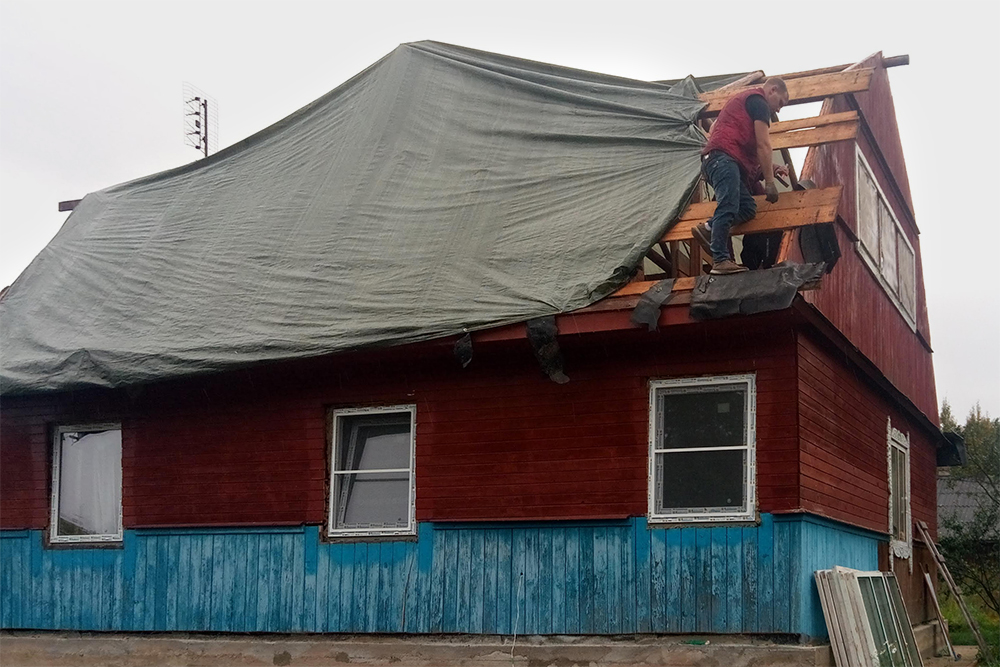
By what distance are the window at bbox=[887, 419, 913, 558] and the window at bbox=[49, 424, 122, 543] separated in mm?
8697

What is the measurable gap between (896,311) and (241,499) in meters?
8.41

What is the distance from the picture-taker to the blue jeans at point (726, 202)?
31.5 feet

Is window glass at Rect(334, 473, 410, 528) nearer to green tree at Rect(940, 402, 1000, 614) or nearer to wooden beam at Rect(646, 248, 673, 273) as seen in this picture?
wooden beam at Rect(646, 248, 673, 273)

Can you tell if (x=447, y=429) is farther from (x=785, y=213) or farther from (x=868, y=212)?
(x=868, y=212)

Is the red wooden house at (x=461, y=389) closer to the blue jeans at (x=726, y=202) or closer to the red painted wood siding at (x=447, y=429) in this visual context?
the red painted wood siding at (x=447, y=429)

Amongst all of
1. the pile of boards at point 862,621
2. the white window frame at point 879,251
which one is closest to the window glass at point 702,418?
the pile of boards at point 862,621

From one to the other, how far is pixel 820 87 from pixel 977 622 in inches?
389

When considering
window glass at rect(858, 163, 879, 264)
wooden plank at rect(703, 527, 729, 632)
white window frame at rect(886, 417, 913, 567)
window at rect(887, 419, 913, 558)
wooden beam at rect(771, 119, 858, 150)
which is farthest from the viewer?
window at rect(887, 419, 913, 558)

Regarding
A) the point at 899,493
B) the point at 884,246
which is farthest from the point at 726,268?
the point at 899,493

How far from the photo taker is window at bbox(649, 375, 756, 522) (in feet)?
32.1

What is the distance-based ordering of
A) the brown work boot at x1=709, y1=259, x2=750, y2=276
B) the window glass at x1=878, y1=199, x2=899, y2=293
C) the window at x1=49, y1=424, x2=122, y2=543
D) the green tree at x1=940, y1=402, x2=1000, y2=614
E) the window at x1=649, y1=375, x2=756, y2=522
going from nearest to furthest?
the brown work boot at x1=709, y1=259, x2=750, y2=276
the window at x1=649, y1=375, x2=756, y2=522
the window at x1=49, y1=424, x2=122, y2=543
the window glass at x1=878, y1=199, x2=899, y2=293
the green tree at x1=940, y1=402, x2=1000, y2=614

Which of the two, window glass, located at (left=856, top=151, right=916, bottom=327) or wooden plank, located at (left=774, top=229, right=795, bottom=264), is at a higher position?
window glass, located at (left=856, top=151, right=916, bottom=327)

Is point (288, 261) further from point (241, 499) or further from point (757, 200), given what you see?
point (757, 200)

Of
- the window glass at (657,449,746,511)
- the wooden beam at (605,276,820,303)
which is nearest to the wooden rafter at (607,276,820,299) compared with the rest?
the wooden beam at (605,276,820,303)
